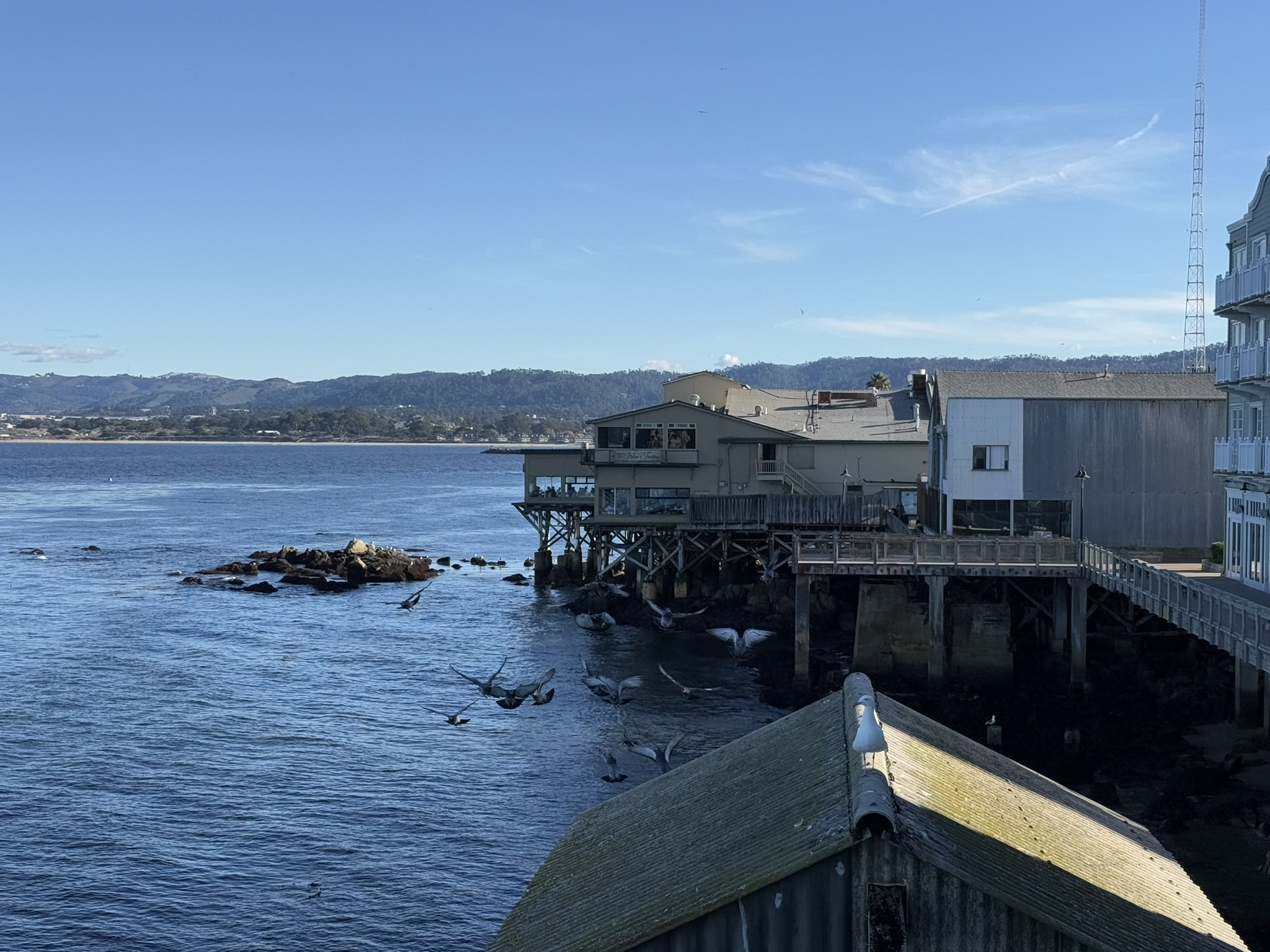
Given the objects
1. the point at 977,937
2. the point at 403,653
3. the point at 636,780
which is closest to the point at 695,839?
the point at 977,937

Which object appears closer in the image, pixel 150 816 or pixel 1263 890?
pixel 1263 890

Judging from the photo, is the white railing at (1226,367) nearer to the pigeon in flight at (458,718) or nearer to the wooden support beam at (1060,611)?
the wooden support beam at (1060,611)

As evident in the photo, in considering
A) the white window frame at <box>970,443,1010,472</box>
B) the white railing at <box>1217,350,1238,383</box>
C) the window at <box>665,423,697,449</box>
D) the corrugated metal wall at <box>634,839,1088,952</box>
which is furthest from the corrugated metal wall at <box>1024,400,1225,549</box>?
the corrugated metal wall at <box>634,839,1088,952</box>

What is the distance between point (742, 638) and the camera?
49469mm

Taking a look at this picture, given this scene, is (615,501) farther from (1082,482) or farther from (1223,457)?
(1223,457)

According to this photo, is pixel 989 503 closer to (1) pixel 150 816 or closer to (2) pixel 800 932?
(1) pixel 150 816

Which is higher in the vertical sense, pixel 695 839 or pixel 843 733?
pixel 843 733

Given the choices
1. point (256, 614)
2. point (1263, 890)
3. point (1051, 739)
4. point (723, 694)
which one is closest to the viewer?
point (1263, 890)

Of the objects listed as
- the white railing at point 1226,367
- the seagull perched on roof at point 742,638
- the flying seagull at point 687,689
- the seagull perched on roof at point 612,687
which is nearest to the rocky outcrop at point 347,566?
the seagull perched on roof at point 742,638

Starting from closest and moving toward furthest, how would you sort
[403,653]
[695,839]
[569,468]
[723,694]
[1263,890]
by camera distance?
[695,839] < [1263,890] < [723,694] < [403,653] < [569,468]

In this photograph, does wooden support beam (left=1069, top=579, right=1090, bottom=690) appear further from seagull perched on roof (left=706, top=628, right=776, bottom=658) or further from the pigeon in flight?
the pigeon in flight

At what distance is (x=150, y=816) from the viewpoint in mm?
29719

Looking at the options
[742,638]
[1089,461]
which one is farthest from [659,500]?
[1089,461]

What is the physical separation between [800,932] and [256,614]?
51.0 metres
